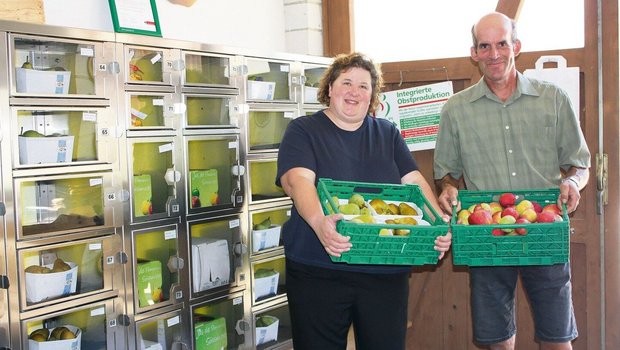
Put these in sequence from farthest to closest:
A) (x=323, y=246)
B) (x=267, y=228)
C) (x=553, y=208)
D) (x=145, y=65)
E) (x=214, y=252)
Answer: (x=267, y=228)
(x=214, y=252)
(x=145, y=65)
(x=553, y=208)
(x=323, y=246)

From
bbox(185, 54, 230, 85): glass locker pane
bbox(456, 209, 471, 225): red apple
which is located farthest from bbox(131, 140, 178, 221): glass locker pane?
bbox(456, 209, 471, 225): red apple

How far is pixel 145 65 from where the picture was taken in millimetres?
3512

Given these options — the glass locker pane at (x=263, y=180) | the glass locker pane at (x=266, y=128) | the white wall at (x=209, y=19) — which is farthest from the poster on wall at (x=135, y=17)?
the glass locker pane at (x=263, y=180)

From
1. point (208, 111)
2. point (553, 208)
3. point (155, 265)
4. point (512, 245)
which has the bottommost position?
point (155, 265)

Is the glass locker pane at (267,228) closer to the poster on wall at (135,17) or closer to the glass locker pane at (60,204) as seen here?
the glass locker pane at (60,204)

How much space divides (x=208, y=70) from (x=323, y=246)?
1607 mm

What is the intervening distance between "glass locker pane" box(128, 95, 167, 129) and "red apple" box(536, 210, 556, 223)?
1794 mm

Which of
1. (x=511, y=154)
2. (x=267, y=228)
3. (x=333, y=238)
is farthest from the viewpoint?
(x=267, y=228)

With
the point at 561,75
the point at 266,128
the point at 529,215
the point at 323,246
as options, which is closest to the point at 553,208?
the point at 529,215

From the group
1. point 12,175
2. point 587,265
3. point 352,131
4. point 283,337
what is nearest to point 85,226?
point 12,175

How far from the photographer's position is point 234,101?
3.89m

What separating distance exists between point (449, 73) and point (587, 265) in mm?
1325

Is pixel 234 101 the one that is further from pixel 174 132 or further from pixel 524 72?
pixel 524 72

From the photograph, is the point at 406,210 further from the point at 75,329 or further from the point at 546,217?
the point at 75,329
